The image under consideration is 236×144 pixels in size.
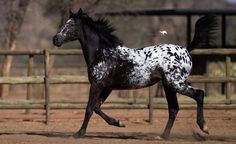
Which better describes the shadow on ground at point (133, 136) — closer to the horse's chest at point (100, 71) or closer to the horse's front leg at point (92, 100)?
the horse's front leg at point (92, 100)

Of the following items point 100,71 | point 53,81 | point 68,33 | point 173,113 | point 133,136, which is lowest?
point 133,136

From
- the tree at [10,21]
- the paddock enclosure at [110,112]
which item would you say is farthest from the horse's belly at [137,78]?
the tree at [10,21]

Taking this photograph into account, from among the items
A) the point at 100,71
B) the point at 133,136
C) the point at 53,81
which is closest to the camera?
the point at 100,71

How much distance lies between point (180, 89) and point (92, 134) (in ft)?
6.84

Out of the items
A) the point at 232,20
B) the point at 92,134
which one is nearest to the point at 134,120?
the point at 92,134

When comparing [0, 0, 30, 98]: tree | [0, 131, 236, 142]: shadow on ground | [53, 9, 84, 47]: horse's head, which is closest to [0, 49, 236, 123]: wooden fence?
[0, 131, 236, 142]: shadow on ground

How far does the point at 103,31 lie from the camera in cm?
1136

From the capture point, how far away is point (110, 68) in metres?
11.0

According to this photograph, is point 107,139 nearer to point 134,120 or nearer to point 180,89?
point 180,89

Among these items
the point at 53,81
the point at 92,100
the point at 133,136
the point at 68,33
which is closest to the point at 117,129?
the point at 133,136

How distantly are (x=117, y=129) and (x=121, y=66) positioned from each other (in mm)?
2554

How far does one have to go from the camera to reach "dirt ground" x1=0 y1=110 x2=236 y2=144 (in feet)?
35.3

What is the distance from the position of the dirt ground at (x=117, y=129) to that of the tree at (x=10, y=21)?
3200mm

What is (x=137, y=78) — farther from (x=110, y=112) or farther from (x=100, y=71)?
(x=110, y=112)
